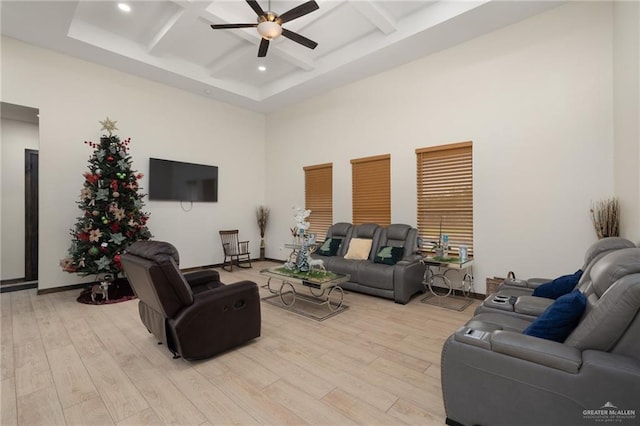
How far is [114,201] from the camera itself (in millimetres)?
4539

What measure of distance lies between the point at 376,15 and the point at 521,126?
99.5 inches

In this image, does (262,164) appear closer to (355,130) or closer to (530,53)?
(355,130)

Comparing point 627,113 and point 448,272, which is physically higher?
point 627,113

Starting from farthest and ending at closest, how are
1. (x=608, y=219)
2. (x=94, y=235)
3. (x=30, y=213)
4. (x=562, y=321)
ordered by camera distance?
(x=30, y=213)
(x=94, y=235)
(x=608, y=219)
(x=562, y=321)

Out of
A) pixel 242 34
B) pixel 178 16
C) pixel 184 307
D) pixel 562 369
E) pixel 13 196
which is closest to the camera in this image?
pixel 562 369

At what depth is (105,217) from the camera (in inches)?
174

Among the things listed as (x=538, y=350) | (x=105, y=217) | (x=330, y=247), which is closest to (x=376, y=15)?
(x=330, y=247)

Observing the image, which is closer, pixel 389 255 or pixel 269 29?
pixel 269 29

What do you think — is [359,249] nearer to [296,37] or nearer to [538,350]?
[296,37]

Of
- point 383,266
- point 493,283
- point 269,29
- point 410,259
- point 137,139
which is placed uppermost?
point 269,29

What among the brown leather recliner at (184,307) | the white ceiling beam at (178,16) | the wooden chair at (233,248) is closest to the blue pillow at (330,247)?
the wooden chair at (233,248)

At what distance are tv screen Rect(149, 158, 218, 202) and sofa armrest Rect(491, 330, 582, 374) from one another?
606cm

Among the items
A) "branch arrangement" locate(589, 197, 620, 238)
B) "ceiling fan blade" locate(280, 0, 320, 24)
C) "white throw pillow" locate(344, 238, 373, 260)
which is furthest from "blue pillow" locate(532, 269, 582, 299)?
"ceiling fan blade" locate(280, 0, 320, 24)

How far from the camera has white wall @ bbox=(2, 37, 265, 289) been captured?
4.65 m
